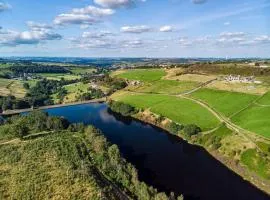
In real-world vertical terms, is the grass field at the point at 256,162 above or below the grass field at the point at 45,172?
below

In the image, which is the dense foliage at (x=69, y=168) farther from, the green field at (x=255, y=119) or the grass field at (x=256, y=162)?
the green field at (x=255, y=119)

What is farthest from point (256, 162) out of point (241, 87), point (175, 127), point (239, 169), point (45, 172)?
point (241, 87)

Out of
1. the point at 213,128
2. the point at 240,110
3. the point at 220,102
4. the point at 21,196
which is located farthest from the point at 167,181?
the point at 220,102

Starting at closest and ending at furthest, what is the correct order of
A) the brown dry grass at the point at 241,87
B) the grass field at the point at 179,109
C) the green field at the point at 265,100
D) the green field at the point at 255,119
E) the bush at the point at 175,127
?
the green field at the point at 255,119 → the bush at the point at 175,127 → the grass field at the point at 179,109 → the green field at the point at 265,100 → the brown dry grass at the point at 241,87

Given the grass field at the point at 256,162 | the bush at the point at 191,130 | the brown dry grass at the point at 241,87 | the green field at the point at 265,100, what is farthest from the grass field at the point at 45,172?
the brown dry grass at the point at 241,87

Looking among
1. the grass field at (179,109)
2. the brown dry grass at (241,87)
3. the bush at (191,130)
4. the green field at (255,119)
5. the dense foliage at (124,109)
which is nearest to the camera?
the green field at (255,119)

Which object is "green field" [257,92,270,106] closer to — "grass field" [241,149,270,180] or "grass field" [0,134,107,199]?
"grass field" [241,149,270,180]

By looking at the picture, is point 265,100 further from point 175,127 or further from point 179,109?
point 175,127
